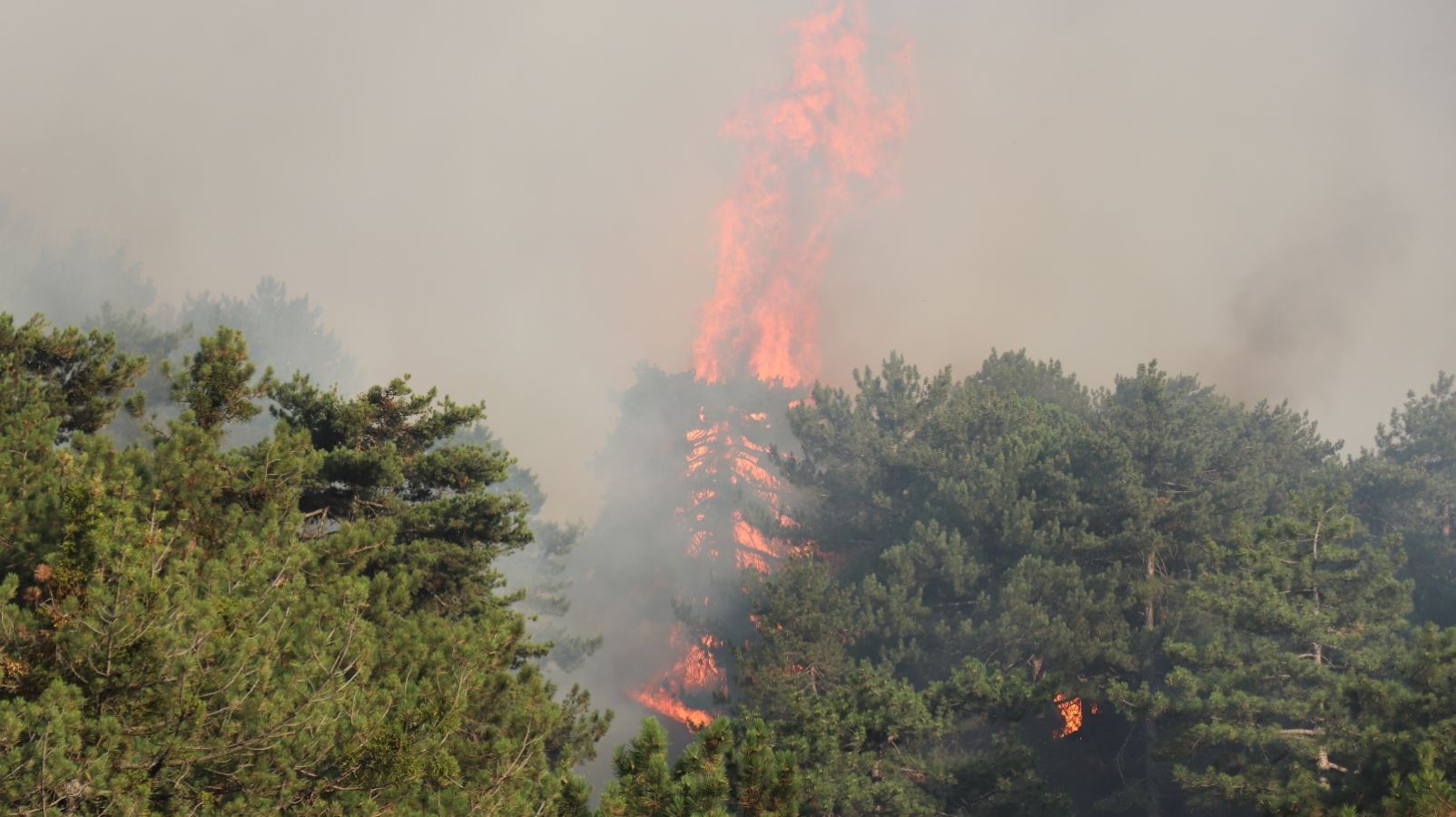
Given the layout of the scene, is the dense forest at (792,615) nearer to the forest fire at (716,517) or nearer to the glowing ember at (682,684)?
the glowing ember at (682,684)

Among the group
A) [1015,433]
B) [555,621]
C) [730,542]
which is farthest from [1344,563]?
[555,621]

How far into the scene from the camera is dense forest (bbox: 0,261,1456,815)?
10484mm

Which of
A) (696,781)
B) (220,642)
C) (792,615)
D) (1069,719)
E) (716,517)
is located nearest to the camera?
(220,642)

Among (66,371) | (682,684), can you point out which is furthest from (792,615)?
(682,684)

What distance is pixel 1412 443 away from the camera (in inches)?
2024

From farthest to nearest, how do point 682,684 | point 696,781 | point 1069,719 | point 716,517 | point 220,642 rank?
point 716,517 → point 682,684 → point 1069,719 → point 696,781 → point 220,642

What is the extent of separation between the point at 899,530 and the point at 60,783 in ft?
127

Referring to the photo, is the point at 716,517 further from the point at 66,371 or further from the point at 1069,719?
the point at 66,371

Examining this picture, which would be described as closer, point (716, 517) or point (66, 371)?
point (66, 371)

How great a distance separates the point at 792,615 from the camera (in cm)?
3306

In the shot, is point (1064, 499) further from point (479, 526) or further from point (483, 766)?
point (483, 766)

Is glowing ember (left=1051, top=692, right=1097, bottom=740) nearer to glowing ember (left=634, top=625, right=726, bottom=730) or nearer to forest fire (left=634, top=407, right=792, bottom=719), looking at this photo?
forest fire (left=634, top=407, right=792, bottom=719)

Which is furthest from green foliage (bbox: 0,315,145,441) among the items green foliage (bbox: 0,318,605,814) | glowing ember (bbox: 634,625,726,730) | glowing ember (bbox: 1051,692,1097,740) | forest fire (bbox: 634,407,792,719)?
glowing ember (bbox: 634,625,726,730)

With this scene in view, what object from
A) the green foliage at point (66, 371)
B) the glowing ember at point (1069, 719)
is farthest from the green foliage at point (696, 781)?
the glowing ember at point (1069, 719)
